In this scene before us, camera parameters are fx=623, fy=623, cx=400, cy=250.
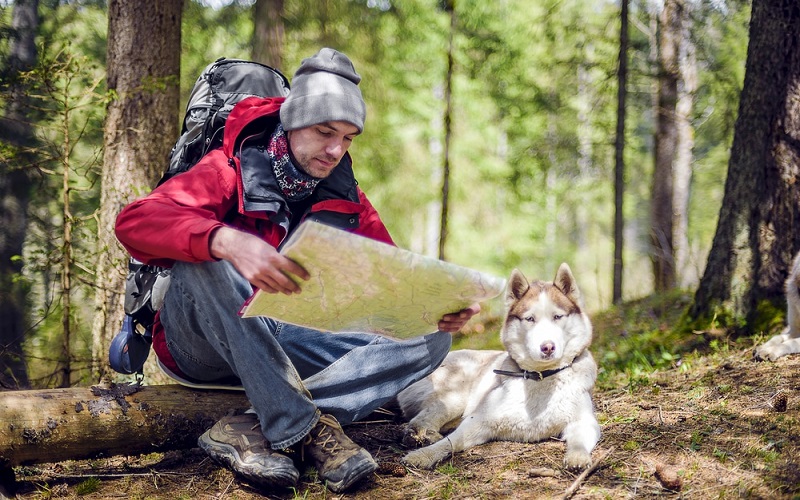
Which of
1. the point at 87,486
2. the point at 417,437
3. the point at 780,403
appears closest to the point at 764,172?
the point at 780,403

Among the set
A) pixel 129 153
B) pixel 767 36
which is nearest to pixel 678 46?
pixel 767 36

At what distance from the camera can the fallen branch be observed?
2.51 m

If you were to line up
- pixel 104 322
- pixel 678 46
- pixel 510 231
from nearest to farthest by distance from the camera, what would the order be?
pixel 104 322
pixel 678 46
pixel 510 231

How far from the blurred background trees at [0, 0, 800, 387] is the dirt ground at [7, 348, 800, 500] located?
→ 1189 mm

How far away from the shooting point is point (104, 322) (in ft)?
14.9

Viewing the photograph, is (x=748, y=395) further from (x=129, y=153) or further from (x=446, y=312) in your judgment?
(x=129, y=153)

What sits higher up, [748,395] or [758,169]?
[758,169]

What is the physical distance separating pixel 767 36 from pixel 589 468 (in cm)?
369

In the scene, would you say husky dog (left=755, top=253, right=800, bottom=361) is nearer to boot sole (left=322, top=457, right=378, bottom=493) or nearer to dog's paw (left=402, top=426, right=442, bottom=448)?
dog's paw (left=402, top=426, right=442, bottom=448)

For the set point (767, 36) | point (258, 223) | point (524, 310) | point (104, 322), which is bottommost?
point (104, 322)

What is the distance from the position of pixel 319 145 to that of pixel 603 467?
1.94 meters

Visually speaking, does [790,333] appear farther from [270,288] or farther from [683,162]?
[683,162]

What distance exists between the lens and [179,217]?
240cm

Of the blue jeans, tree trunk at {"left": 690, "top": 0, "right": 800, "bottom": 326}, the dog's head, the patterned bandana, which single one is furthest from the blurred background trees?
the dog's head
